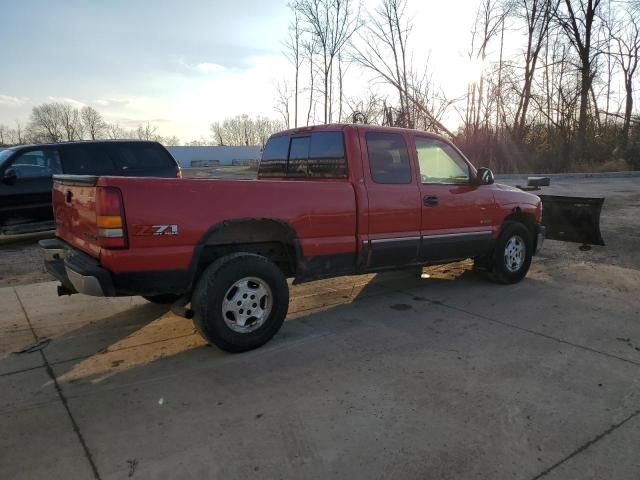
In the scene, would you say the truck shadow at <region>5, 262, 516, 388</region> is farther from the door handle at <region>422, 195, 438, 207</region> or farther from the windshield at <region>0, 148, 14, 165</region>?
the windshield at <region>0, 148, 14, 165</region>

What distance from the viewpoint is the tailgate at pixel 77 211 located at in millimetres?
3648

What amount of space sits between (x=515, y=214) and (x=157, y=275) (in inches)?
185

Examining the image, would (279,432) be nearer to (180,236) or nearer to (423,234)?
(180,236)

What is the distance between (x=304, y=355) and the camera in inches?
162

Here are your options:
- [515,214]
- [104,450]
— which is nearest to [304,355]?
[104,450]

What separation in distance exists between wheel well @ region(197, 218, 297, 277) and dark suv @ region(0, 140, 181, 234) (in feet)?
18.7

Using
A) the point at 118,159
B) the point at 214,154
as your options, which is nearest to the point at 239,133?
the point at 214,154

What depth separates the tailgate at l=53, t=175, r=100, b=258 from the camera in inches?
144

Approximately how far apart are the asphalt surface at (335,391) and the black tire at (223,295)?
0.18 meters

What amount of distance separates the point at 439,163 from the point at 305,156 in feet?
5.13

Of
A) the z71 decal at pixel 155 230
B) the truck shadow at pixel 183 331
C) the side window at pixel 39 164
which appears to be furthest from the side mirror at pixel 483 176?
the side window at pixel 39 164

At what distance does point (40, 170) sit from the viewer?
9023 mm

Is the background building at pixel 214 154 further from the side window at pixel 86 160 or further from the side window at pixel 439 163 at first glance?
the side window at pixel 439 163

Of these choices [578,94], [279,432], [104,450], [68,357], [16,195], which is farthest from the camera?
[578,94]
